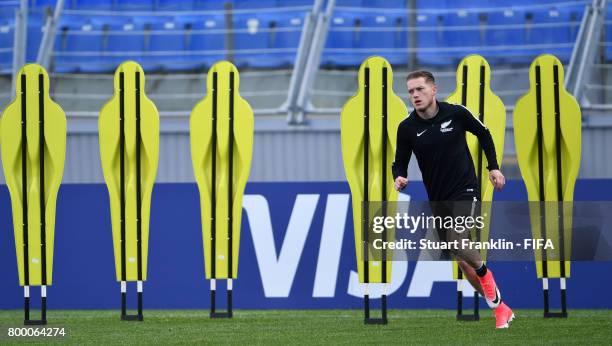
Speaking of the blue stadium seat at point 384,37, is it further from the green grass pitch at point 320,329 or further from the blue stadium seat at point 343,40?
the green grass pitch at point 320,329

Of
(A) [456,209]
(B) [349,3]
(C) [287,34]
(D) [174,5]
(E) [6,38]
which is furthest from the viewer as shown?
(D) [174,5]

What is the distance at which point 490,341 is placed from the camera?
6.04 m

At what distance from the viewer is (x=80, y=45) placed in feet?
46.8

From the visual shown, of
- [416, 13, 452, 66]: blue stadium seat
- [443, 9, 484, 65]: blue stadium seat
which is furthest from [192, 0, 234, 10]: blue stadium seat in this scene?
[443, 9, 484, 65]: blue stadium seat

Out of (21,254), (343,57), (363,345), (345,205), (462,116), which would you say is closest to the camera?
(363,345)

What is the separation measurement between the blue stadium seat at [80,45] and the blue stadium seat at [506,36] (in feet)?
16.3

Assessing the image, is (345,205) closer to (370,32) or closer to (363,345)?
(363,345)

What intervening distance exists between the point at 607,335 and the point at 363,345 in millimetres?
1460

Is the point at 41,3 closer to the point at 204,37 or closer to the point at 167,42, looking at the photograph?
the point at 167,42

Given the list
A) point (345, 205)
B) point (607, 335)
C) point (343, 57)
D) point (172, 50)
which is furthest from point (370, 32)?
point (607, 335)

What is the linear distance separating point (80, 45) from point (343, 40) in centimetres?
351

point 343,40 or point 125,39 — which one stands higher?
point 125,39

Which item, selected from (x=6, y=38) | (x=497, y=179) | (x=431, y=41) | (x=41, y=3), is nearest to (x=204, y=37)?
(x=41, y=3)

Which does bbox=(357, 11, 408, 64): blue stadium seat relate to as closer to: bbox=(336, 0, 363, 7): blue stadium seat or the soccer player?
bbox=(336, 0, 363, 7): blue stadium seat
